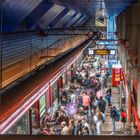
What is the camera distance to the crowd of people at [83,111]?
1013 cm

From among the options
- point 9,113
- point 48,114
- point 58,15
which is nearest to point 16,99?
point 9,113

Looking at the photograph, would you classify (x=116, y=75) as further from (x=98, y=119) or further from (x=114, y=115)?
(x=98, y=119)

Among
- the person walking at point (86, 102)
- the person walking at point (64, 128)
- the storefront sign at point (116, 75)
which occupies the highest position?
the storefront sign at point (116, 75)

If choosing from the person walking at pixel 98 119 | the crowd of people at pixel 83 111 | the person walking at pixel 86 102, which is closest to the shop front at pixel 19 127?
the crowd of people at pixel 83 111

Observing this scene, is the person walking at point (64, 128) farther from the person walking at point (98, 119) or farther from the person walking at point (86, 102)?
the person walking at point (86, 102)

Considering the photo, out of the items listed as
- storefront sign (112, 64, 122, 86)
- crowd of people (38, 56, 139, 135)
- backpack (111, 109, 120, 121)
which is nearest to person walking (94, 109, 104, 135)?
crowd of people (38, 56, 139, 135)

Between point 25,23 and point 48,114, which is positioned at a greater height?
point 25,23

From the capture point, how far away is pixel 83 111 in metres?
11.8

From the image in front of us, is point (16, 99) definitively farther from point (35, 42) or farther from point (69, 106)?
point (35, 42)

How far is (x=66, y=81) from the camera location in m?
17.4

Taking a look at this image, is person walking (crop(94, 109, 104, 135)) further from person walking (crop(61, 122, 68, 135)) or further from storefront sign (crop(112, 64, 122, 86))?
storefront sign (crop(112, 64, 122, 86))

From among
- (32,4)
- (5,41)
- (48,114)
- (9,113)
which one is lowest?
(48,114)

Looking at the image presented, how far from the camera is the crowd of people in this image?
10.1m

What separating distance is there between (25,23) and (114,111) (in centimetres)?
580
